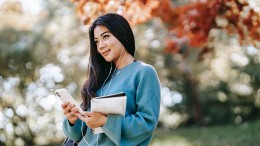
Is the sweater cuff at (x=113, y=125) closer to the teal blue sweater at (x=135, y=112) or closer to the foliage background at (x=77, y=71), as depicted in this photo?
the teal blue sweater at (x=135, y=112)

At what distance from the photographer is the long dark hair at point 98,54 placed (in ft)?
7.15

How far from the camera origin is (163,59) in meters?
11.7

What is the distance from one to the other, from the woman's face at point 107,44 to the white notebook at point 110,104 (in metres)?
0.32

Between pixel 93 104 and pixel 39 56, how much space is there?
7259mm

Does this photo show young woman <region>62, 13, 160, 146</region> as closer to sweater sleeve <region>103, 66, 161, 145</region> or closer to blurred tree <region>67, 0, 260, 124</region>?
sweater sleeve <region>103, 66, 161, 145</region>

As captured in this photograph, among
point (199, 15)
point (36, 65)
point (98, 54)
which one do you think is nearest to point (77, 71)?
point (36, 65)

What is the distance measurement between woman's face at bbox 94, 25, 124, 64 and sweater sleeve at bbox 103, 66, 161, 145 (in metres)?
0.17

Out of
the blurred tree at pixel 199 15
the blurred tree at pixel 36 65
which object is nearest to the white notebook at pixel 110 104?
the blurred tree at pixel 199 15

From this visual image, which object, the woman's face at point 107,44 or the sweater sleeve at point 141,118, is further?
the woman's face at point 107,44

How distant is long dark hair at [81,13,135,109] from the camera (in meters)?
2.18

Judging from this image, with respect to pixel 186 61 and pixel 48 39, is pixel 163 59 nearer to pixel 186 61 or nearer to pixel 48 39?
pixel 186 61

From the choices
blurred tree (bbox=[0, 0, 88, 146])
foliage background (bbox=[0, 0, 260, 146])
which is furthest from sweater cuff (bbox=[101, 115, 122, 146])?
blurred tree (bbox=[0, 0, 88, 146])

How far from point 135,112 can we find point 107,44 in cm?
33

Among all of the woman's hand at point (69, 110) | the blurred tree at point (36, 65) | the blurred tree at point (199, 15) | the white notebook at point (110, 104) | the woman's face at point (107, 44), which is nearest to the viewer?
the white notebook at point (110, 104)
